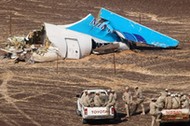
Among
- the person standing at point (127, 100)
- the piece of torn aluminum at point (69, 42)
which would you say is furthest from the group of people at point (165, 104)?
the piece of torn aluminum at point (69, 42)

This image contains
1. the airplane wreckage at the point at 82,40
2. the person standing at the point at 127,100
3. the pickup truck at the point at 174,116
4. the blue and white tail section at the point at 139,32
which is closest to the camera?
the pickup truck at the point at 174,116

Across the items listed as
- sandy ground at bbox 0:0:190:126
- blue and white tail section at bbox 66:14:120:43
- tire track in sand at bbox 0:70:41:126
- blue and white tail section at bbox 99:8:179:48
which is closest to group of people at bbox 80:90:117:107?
sandy ground at bbox 0:0:190:126

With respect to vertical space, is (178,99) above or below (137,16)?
below

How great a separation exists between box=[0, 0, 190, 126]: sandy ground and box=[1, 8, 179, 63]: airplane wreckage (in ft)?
1.93

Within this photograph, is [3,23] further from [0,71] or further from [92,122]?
[92,122]

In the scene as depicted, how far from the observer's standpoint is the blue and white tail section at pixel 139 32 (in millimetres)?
43312

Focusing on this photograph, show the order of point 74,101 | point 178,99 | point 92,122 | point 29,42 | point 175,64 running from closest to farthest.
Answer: point 178,99 < point 92,122 < point 74,101 < point 175,64 < point 29,42

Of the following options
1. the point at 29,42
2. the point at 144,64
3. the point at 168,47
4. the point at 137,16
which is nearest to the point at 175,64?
the point at 144,64

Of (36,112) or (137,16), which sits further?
(137,16)

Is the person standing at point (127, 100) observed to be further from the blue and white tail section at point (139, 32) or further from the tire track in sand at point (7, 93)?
the blue and white tail section at point (139, 32)

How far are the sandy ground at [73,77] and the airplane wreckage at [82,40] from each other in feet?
1.93

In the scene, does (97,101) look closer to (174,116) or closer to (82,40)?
(174,116)

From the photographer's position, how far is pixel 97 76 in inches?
1473

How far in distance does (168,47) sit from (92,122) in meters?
18.0
